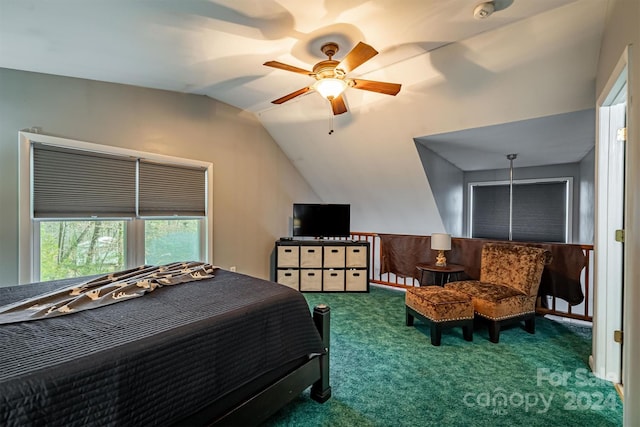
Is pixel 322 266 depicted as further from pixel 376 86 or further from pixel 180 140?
pixel 376 86

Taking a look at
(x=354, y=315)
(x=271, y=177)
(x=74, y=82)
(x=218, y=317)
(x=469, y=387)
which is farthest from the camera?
(x=271, y=177)

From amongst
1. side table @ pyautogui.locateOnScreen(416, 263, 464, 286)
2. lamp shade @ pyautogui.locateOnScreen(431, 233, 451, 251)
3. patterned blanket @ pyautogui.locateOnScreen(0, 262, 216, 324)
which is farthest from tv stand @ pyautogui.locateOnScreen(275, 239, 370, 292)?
patterned blanket @ pyautogui.locateOnScreen(0, 262, 216, 324)

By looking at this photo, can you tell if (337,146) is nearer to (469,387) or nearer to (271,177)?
(271,177)

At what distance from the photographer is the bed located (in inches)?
36.9

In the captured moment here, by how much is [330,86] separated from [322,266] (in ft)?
9.40

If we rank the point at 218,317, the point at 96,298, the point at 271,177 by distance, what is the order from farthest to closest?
1. the point at 271,177
2. the point at 96,298
3. the point at 218,317

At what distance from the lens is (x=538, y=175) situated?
206 inches

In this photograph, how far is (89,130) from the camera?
110 inches

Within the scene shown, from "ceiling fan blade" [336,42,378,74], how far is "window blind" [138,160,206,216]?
2.35 m

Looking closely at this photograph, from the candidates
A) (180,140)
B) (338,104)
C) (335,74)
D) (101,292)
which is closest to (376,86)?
(335,74)

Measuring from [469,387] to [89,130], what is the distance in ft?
12.7

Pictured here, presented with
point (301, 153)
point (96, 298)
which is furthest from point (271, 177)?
point (96, 298)

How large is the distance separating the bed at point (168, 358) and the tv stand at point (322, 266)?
251 centimetres

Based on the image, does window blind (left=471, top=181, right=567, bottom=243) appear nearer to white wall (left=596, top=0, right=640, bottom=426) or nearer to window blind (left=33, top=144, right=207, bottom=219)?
white wall (left=596, top=0, right=640, bottom=426)
